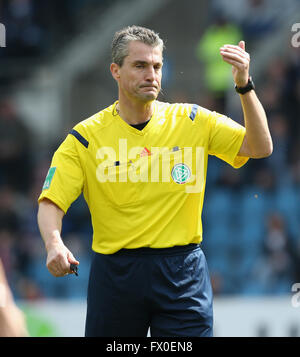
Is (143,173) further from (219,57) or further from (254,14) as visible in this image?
(254,14)

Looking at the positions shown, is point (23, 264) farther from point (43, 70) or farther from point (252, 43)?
point (252, 43)

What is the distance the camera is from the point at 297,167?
460 inches

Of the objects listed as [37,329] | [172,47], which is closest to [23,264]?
[37,329]

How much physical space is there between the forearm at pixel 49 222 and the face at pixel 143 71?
83cm

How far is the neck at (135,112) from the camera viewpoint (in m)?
5.15

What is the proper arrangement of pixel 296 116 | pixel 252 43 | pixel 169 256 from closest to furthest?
1. pixel 169 256
2. pixel 296 116
3. pixel 252 43

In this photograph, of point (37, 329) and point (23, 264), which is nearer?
point (37, 329)

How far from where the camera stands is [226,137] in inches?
200

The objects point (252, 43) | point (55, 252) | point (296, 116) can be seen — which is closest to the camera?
point (55, 252)

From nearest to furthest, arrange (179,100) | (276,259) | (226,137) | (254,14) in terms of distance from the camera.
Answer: (226,137) < (276,259) < (179,100) < (254,14)

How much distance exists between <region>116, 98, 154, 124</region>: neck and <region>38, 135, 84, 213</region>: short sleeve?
14.3 inches

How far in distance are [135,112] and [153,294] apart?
1.12 meters

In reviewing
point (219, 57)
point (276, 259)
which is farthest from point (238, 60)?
point (219, 57)

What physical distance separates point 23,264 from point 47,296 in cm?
66
